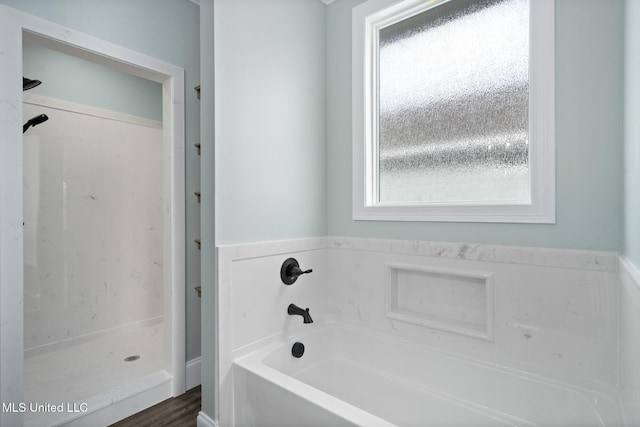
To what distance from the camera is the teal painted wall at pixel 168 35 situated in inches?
65.7

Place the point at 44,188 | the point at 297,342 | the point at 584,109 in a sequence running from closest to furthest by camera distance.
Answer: the point at 584,109 < the point at 297,342 < the point at 44,188

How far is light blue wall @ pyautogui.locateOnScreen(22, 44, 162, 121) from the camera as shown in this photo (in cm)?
242

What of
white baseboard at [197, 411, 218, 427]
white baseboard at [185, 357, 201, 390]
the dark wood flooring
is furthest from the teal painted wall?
white baseboard at [197, 411, 218, 427]

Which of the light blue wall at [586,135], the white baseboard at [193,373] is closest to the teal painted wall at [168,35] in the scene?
the white baseboard at [193,373]

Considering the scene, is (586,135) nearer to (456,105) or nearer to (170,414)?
(456,105)

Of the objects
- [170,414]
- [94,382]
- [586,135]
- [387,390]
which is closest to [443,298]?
[387,390]

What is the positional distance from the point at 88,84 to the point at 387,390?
10.1ft

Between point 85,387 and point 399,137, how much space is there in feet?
7.69

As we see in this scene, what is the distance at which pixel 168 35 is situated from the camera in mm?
2016

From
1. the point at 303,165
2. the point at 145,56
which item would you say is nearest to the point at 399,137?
the point at 303,165

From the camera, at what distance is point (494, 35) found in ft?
5.28

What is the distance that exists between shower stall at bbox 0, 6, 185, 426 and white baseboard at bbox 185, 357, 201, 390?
0.18 ft

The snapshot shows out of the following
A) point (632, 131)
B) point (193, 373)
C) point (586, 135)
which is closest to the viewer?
point (632, 131)

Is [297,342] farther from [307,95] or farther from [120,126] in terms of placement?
[120,126]
